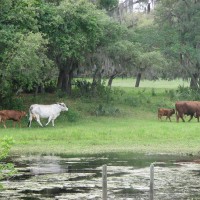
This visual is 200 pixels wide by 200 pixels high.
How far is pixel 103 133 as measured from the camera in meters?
31.2

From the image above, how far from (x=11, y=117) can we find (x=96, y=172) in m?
13.3

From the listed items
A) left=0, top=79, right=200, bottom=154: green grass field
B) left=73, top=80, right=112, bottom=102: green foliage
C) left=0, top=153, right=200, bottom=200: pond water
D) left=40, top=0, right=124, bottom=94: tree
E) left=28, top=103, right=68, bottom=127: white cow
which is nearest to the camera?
left=0, top=153, right=200, bottom=200: pond water

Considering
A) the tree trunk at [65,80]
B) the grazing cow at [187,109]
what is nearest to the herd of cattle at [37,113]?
the grazing cow at [187,109]

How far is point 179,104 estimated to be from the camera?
38812 mm

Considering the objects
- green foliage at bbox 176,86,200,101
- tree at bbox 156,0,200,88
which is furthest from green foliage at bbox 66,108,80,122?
tree at bbox 156,0,200,88

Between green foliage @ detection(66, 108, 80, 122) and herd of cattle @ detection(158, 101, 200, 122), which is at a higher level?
herd of cattle @ detection(158, 101, 200, 122)

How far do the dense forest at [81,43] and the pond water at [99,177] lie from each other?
8987mm

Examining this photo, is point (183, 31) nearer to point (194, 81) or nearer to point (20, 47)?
point (194, 81)

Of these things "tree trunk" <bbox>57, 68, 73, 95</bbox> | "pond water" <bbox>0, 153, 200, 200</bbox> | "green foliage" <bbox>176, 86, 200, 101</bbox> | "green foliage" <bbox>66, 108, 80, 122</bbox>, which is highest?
"tree trunk" <bbox>57, 68, 73, 95</bbox>

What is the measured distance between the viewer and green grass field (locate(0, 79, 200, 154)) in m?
28.0

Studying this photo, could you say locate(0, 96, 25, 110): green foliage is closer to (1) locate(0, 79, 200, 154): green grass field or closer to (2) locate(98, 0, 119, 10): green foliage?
(1) locate(0, 79, 200, 154): green grass field

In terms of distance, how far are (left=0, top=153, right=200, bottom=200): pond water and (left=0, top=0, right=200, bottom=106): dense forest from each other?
899 centimetres

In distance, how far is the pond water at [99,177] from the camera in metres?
17.5

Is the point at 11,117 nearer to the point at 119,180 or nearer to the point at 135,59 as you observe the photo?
the point at 135,59
